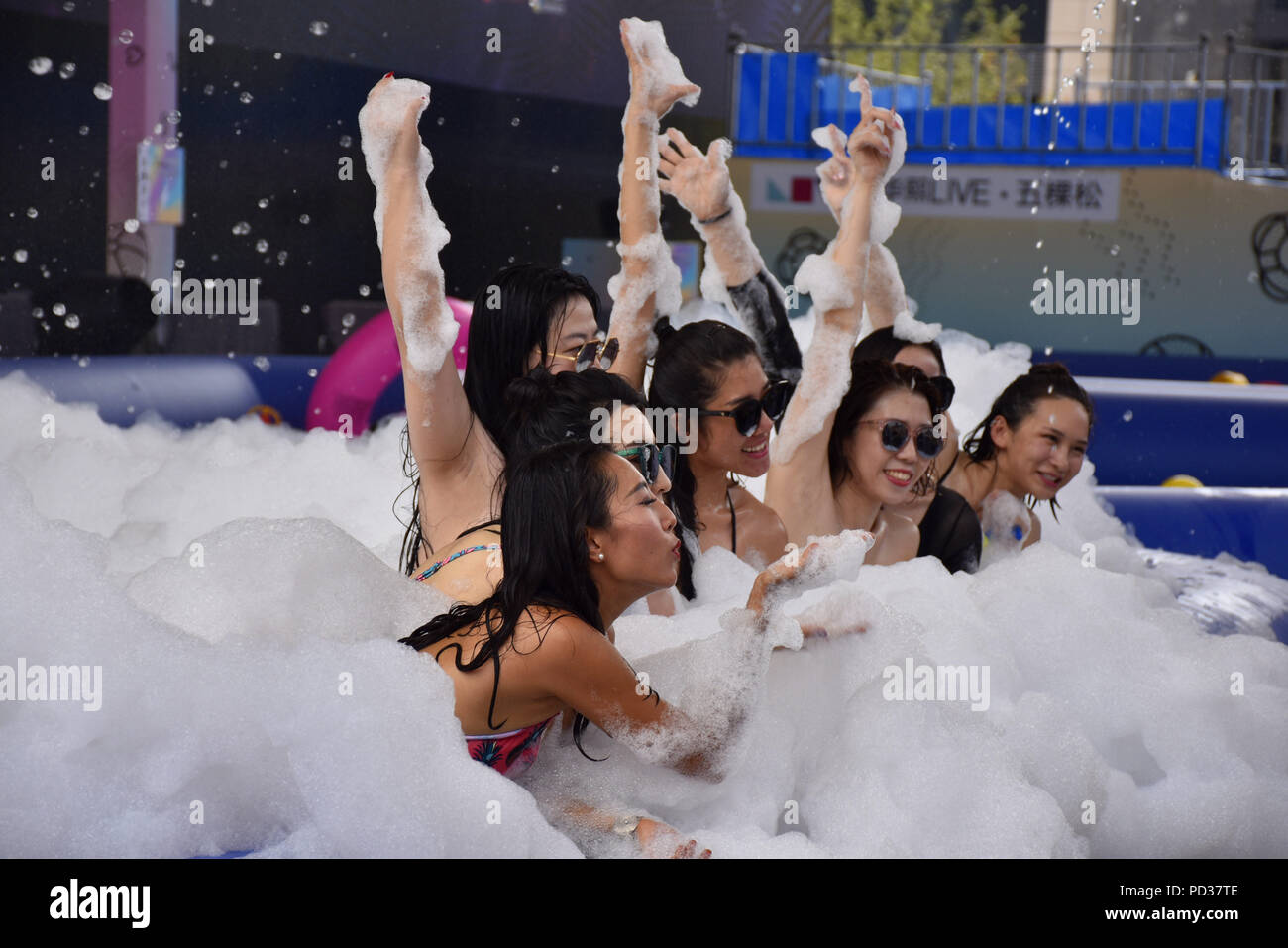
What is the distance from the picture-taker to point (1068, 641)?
259 cm

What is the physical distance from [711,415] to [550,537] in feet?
2.64

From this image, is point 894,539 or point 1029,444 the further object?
point 1029,444

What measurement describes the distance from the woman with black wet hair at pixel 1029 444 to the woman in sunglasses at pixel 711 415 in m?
0.82

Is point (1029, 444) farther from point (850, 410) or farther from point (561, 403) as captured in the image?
point (561, 403)

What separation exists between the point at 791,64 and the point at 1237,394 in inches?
177

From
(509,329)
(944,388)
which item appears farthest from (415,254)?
(944,388)

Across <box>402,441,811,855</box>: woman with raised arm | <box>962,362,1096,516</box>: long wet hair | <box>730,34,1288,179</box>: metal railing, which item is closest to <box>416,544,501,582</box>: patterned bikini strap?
<box>402,441,811,855</box>: woman with raised arm

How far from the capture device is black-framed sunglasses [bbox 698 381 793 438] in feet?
7.84

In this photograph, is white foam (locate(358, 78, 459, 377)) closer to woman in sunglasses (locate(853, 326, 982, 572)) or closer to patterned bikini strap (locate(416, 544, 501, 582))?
patterned bikini strap (locate(416, 544, 501, 582))

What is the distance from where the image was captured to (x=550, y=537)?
1653 mm

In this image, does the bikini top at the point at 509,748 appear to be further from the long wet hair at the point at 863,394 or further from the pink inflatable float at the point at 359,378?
the pink inflatable float at the point at 359,378

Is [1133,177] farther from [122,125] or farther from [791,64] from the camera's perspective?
[122,125]

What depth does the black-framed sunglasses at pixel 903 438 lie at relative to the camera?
2.50 meters
